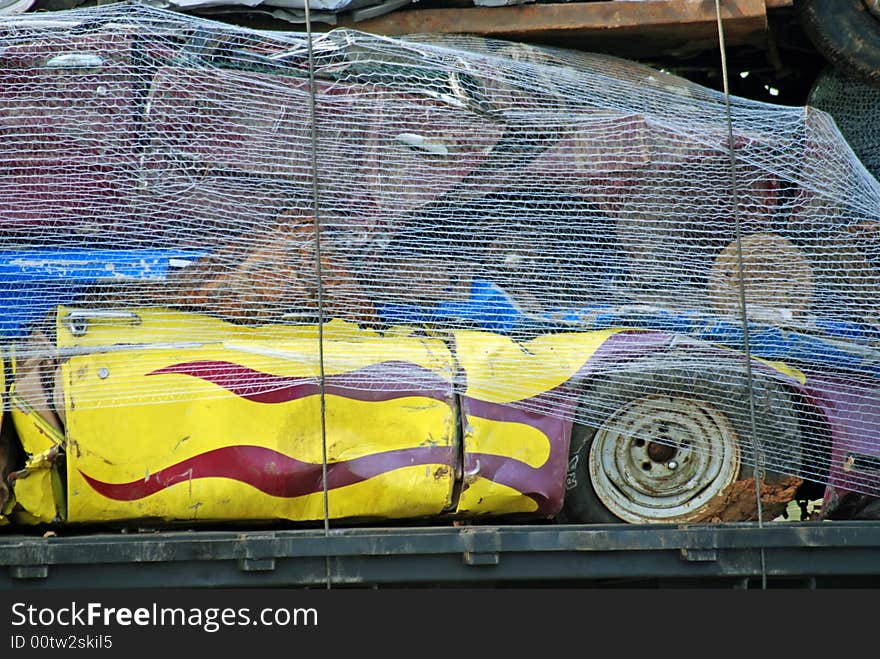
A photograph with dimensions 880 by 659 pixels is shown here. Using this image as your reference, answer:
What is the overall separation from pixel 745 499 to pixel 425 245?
1665mm

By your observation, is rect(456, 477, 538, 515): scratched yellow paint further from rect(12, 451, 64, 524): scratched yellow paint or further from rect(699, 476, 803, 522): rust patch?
rect(12, 451, 64, 524): scratched yellow paint

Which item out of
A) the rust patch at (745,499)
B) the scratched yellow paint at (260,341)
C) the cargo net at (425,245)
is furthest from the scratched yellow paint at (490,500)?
the rust patch at (745,499)

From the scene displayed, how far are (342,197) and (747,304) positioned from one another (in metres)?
1.70

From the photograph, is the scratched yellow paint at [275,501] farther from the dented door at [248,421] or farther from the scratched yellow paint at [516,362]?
the scratched yellow paint at [516,362]

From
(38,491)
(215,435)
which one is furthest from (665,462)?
(38,491)

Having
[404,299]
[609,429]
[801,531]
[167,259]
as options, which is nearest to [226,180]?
[167,259]

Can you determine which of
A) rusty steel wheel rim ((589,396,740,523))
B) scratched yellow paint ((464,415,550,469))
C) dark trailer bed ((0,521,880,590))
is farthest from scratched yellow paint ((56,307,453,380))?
rusty steel wheel rim ((589,396,740,523))

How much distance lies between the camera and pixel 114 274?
4332 millimetres

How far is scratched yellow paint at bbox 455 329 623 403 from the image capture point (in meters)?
4.43

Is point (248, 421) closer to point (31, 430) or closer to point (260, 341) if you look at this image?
point (260, 341)

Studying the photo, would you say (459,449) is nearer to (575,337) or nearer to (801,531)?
(575,337)

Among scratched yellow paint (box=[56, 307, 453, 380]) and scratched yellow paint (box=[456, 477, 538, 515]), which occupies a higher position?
scratched yellow paint (box=[56, 307, 453, 380])

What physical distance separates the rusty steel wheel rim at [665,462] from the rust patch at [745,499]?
0.06 ft

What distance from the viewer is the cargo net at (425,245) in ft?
14.3
